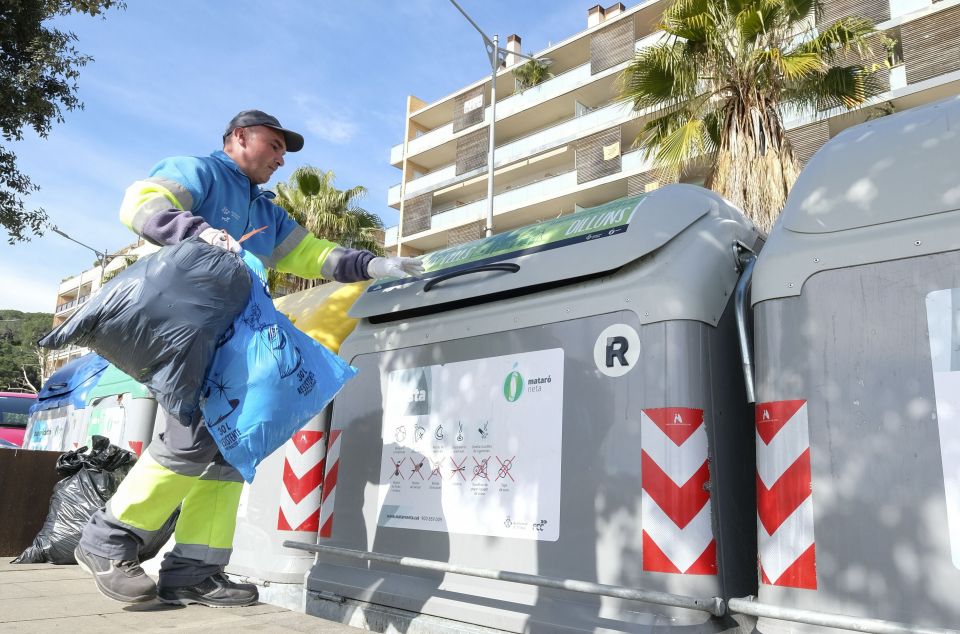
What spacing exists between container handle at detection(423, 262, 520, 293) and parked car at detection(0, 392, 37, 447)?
1231 cm

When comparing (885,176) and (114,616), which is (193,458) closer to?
(114,616)

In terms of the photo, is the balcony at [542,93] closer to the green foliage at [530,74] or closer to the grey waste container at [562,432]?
the green foliage at [530,74]

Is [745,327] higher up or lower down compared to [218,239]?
lower down

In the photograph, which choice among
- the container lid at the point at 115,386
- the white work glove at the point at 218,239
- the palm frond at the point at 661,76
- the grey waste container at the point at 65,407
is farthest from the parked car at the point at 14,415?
the white work glove at the point at 218,239

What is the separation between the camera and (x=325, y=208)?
20.5m

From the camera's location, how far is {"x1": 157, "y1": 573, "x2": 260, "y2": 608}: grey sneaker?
268 cm

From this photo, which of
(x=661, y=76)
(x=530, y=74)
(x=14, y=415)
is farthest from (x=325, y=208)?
(x=530, y=74)

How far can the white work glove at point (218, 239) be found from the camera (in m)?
2.53

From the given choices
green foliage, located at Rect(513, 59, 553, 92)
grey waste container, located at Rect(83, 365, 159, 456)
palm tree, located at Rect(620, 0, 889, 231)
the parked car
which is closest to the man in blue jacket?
grey waste container, located at Rect(83, 365, 159, 456)

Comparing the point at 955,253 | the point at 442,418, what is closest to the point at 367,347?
A: the point at 442,418

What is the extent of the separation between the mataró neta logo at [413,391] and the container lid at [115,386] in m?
2.30

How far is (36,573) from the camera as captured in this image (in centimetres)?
355

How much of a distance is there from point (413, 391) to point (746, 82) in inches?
332

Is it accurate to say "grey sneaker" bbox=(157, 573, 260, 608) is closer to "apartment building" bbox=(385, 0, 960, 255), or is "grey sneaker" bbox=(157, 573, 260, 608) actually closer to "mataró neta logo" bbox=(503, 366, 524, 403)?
"mataró neta logo" bbox=(503, 366, 524, 403)
